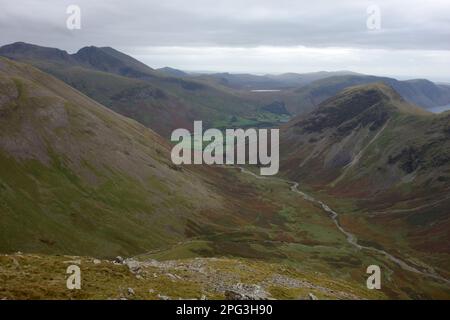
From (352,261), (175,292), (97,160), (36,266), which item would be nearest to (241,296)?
(175,292)

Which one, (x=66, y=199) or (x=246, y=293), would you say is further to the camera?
(x=66, y=199)

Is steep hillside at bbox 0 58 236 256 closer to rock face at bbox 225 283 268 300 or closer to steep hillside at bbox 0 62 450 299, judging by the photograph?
steep hillside at bbox 0 62 450 299

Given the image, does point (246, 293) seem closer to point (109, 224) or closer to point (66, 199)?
point (109, 224)

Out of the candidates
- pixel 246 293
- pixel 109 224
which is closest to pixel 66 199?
pixel 109 224

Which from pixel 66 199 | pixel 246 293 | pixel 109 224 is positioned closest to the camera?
pixel 246 293

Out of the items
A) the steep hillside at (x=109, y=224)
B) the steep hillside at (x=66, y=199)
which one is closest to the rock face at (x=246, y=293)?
the steep hillside at (x=109, y=224)

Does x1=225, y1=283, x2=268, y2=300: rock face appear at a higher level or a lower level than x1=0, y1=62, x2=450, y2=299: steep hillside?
higher

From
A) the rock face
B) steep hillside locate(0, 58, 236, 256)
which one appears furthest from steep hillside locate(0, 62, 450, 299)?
the rock face

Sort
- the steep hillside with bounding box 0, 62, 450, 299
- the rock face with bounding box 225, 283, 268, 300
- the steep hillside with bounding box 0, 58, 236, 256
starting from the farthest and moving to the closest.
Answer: the steep hillside with bounding box 0, 58, 236, 256, the steep hillside with bounding box 0, 62, 450, 299, the rock face with bounding box 225, 283, 268, 300

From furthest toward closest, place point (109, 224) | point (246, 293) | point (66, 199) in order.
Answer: point (66, 199) < point (109, 224) < point (246, 293)

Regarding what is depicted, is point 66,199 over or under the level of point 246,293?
under
